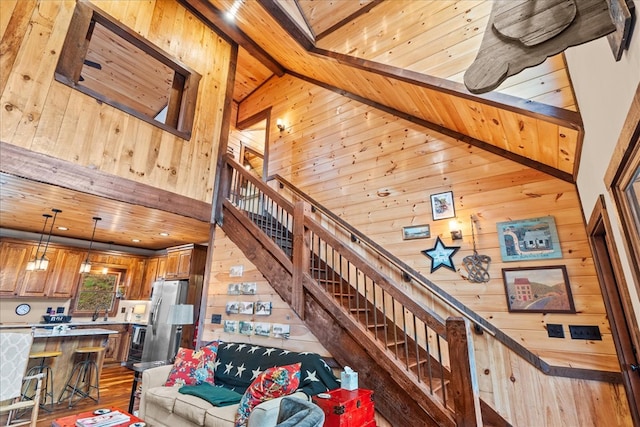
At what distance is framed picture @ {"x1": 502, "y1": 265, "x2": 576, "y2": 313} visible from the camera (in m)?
2.70

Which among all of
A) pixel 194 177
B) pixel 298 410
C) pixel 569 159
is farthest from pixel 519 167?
pixel 194 177

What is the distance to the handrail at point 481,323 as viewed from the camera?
247 centimetres

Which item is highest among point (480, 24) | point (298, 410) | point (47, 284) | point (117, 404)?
point (480, 24)

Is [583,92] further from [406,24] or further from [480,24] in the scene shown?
[406,24]

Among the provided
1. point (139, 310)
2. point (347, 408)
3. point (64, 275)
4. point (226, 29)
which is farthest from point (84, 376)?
point (226, 29)

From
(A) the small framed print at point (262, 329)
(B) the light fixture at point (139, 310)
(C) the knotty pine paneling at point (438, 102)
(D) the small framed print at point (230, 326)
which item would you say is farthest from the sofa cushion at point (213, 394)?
(B) the light fixture at point (139, 310)

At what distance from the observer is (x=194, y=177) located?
433 centimetres

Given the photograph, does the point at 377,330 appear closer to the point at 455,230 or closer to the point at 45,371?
the point at 455,230

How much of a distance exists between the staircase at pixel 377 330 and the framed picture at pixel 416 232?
A: 0.45 metres

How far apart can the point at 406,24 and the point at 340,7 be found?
1.22 meters

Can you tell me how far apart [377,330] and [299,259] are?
114cm

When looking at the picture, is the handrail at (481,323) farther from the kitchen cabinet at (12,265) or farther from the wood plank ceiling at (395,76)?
the kitchen cabinet at (12,265)

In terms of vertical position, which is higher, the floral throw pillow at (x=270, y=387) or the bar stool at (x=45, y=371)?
the floral throw pillow at (x=270, y=387)

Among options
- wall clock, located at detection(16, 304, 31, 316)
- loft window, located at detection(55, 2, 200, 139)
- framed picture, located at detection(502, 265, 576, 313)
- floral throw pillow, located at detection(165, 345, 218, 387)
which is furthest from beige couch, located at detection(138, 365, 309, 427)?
wall clock, located at detection(16, 304, 31, 316)
